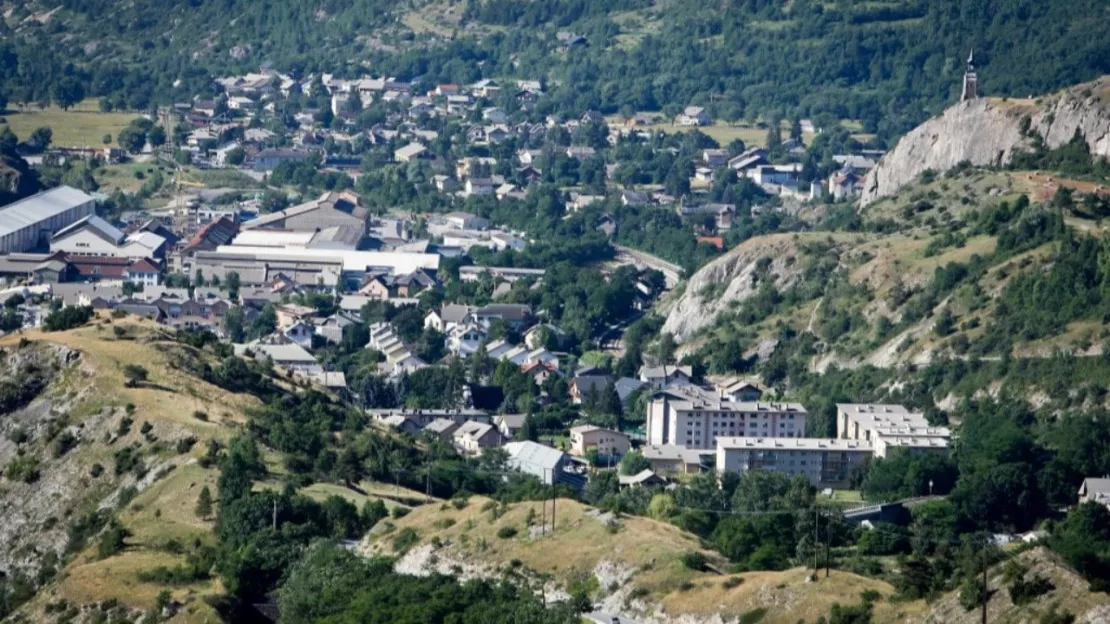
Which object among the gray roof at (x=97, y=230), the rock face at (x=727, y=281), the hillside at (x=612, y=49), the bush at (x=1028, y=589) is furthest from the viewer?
the hillside at (x=612, y=49)

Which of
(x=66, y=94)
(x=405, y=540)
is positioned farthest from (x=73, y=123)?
(x=405, y=540)

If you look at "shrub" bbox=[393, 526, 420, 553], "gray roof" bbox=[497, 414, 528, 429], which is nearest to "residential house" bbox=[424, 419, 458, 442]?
"gray roof" bbox=[497, 414, 528, 429]

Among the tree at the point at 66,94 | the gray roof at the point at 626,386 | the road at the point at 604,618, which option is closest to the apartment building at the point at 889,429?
the gray roof at the point at 626,386

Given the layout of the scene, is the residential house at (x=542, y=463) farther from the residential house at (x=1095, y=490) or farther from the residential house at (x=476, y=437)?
the residential house at (x=1095, y=490)

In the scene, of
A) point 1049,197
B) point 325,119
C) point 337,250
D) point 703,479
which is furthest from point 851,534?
point 325,119

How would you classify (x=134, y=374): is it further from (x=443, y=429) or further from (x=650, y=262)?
(x=650, y=262)
